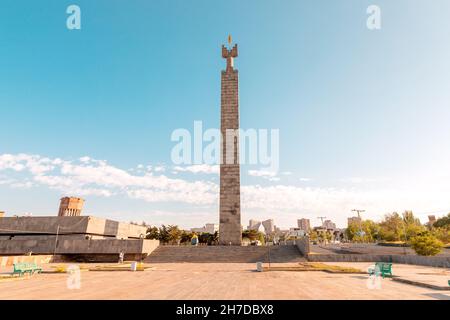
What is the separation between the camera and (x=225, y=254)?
32.5m

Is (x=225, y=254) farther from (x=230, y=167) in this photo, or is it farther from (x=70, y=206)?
(x=70, y=206)

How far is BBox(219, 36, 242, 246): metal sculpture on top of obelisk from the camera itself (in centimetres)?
3928

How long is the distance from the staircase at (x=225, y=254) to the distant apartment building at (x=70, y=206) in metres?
94.2

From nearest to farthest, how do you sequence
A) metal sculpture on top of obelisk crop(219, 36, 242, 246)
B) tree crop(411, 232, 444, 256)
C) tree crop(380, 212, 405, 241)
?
tree crop(411, 232, 444, 256) → metal sculpture on top of obelisk crop(219, 36, 242, 246) → tree crop(380, 212, 405, 241)

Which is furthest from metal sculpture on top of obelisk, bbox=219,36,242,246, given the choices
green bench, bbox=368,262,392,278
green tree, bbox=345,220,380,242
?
green tree, bbox=345,220,380,242

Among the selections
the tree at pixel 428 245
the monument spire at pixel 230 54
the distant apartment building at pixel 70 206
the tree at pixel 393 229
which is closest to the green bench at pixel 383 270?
the tree at pixel 428 245

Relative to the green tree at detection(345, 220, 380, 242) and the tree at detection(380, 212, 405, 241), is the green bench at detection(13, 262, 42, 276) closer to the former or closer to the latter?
the tree at detection(380, 212, 405, 241)

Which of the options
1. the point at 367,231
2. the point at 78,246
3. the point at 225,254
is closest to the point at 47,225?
the point at 78,246

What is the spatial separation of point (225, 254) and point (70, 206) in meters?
101

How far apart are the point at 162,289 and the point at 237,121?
32.5 m

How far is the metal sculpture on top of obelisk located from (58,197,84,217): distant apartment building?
94065 millimetres

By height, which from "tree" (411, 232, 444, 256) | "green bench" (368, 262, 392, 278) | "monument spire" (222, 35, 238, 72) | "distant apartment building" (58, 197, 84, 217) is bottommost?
"green bench" (368, 262, 392, 278)
